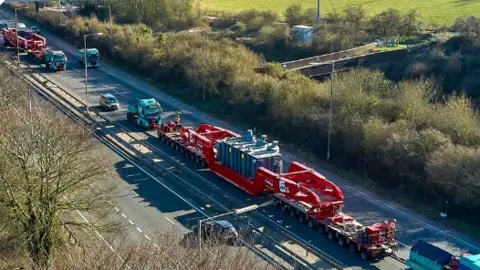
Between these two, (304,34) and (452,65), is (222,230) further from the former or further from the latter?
(304,34)

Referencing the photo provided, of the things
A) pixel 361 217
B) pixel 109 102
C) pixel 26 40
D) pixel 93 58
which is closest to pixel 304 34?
pixel 93 58

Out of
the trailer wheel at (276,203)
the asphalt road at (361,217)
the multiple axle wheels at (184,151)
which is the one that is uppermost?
the multiple axle wheels at (184,151)

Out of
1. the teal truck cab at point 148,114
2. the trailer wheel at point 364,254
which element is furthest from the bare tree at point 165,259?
the teal truck cab at point 148,114

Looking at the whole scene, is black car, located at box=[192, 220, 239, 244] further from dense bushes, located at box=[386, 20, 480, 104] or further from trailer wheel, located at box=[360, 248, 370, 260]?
dense bushes, located at box=[386, 20, 480, 104]

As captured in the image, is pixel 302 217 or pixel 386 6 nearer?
pixel 302 217

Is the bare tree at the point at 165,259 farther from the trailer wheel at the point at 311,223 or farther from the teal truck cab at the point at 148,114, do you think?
the teal truck cab at the point at 148,114

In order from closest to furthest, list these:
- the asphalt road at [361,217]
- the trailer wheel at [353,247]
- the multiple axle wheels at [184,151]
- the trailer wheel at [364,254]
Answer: the trailer wheel at [364,254] → the trailer wheel at [353,247] → the asphalt road at [361,217] → the multiple axle wheels at [184,151]

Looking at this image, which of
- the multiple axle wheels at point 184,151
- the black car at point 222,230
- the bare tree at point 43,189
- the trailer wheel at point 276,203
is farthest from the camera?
the multiple axle wheels at point 184,151

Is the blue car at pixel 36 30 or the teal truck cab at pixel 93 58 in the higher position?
the blue car at pixel 36 30
